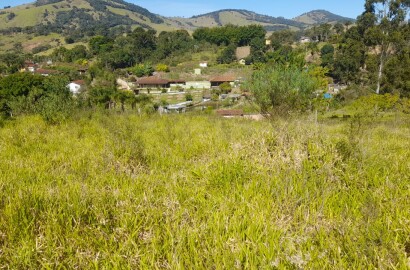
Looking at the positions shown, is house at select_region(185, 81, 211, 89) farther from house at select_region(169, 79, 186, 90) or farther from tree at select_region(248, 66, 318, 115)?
tree at select_region(248, 66, 318, 115)

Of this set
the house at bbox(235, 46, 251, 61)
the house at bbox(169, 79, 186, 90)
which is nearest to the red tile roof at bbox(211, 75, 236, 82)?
the house at bbox(169, 79, 186, 90)

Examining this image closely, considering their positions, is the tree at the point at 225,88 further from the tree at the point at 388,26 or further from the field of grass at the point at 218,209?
the field of grass at the point at 218,209

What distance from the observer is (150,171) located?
141 inches

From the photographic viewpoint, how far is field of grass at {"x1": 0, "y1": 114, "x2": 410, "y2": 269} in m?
1.82

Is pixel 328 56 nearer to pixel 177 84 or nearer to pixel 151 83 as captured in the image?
pixel 177 84

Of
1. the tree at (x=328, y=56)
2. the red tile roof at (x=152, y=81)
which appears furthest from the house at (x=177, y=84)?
the tree at (x=328, y=56)

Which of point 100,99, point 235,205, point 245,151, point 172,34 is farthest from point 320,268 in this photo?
→ point 172,34

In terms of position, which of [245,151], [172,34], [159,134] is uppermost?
[172,34]

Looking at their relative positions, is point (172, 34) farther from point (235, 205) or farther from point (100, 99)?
point (235, 205)

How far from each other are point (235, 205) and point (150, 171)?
1.45 m

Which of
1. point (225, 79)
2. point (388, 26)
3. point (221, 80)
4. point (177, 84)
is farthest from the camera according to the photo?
point (177, 84)

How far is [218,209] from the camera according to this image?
2.40 metres

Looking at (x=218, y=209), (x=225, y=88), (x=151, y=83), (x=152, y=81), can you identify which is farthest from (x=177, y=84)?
(x=218, y=209)

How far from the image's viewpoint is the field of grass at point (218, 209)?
5.96 ft
